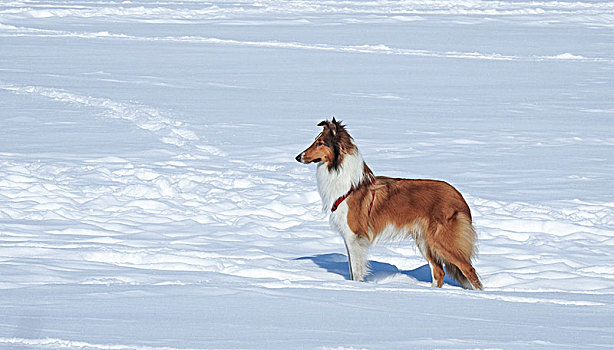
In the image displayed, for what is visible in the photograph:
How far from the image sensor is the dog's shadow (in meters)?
6.22

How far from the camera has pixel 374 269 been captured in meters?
6.46

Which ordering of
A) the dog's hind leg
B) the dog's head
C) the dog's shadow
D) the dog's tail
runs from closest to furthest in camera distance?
the dog's tail < the dog's head < the dog's hind leg < the dog's shadow

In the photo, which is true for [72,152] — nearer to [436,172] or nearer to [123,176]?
[123,176]

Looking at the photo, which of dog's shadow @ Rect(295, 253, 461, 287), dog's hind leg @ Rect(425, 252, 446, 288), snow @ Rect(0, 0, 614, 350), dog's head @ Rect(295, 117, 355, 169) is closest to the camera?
snow @ Rect(0, 0, 614, 350)

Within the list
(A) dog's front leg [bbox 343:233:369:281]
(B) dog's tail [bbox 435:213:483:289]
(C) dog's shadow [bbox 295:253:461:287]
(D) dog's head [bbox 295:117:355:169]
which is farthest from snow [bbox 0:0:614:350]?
(D) dog's head [bbox 295:117:355:169]

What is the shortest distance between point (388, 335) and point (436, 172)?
611cm

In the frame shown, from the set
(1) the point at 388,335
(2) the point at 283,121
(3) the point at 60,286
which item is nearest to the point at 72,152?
(2) the point at 283,121

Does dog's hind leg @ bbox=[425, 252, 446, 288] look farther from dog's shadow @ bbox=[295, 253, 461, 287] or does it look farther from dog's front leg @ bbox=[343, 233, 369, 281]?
dog's front leg @ bbox=[343, 233, 369, 281]

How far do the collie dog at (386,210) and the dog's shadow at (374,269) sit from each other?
1.05 feet

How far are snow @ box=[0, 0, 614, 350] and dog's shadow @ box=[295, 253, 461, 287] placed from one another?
0.03 m

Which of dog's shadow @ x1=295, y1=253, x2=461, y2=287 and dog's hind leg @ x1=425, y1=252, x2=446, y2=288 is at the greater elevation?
dog's hind leg @ x1=425, y1=252, x2=446, y2=288

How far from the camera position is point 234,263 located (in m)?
6.06

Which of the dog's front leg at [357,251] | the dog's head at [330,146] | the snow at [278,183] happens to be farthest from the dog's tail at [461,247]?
the dog's head at [330,146]

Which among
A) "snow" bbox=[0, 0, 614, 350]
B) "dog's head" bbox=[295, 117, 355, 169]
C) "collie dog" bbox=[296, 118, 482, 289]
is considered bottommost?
"snow" bbox=[0, 0, 614, 350]
